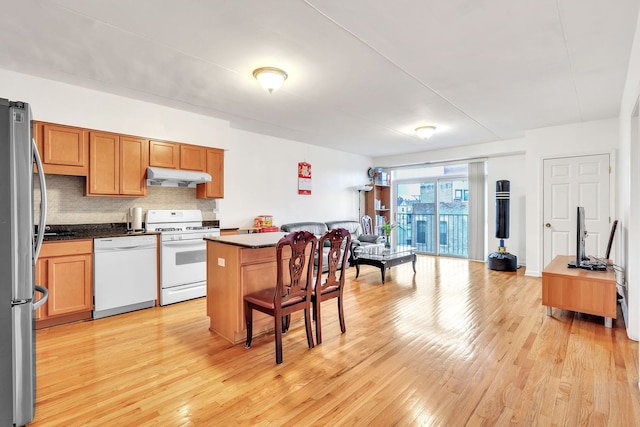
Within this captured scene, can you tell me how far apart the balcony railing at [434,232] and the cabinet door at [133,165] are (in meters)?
6.35

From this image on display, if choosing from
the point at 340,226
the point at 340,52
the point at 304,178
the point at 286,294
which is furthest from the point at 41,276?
the point at 340,226

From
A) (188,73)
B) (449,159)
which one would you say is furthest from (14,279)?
(449,159)

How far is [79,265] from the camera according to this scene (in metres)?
3.37

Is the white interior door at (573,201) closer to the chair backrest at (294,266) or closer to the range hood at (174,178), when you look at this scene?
the chair backrest at (294,266)

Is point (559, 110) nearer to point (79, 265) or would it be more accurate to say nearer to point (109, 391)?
point (109, 391)

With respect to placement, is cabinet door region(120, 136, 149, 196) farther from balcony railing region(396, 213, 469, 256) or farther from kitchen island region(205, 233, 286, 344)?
balcony railing region(396, 213, 469, 256)

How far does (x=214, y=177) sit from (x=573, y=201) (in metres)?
5.57

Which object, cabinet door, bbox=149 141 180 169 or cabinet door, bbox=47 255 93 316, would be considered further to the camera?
cabinet door, bbox=149 141 180 169

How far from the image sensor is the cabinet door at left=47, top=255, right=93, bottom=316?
3.21 meters

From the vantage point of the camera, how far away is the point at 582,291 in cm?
330

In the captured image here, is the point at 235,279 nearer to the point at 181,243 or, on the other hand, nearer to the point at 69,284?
the point at 181,243

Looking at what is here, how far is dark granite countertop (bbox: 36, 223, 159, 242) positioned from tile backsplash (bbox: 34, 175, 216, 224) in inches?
2.2

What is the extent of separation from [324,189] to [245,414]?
5.65m

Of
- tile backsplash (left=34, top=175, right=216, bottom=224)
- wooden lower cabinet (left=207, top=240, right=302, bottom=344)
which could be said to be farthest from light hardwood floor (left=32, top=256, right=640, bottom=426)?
tile backsplash (left=34, top=175, right=216, bottom=224)
